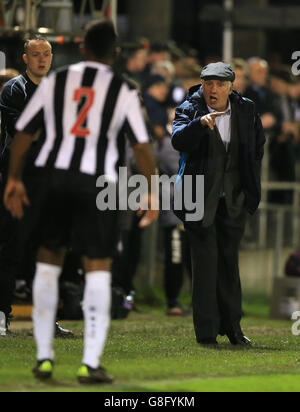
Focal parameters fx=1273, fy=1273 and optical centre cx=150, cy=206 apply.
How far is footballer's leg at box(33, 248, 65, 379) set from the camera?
746 centimetres

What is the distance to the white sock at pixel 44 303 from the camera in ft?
24.5

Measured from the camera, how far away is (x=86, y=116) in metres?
7.40

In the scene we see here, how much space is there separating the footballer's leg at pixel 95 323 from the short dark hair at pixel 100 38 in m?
1.28

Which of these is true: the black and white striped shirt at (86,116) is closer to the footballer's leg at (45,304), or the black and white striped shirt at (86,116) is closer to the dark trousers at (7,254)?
the footballer's leg at (45,304)

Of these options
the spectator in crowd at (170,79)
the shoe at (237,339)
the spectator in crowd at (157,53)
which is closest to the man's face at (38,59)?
the shoe at (237,339)

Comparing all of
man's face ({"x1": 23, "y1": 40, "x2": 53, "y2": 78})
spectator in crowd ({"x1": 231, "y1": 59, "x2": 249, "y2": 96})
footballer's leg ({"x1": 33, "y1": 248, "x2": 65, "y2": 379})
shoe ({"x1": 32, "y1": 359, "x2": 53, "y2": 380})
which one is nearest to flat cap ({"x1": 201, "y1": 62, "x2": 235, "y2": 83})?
man's face ({"x1": 23, "y1": 40, "x2": 53, "y2": 78})

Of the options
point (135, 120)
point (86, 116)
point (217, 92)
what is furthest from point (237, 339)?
point (86, 116)

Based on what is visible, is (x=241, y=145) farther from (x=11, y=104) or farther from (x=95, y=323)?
(x=95, y=323)

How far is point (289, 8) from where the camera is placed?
20.4 m

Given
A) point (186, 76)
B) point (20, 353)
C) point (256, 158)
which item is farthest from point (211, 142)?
point (186, 76)

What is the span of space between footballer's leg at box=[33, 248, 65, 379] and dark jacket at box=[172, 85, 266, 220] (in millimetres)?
2252

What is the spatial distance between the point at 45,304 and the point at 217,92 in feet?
9.08

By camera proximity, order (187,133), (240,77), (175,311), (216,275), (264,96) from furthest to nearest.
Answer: (264,96) < (240,77) < (175,311) < (216,275) < (187,133)

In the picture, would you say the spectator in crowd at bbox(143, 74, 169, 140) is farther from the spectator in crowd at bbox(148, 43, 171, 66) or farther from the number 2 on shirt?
the number 2 on shirt
